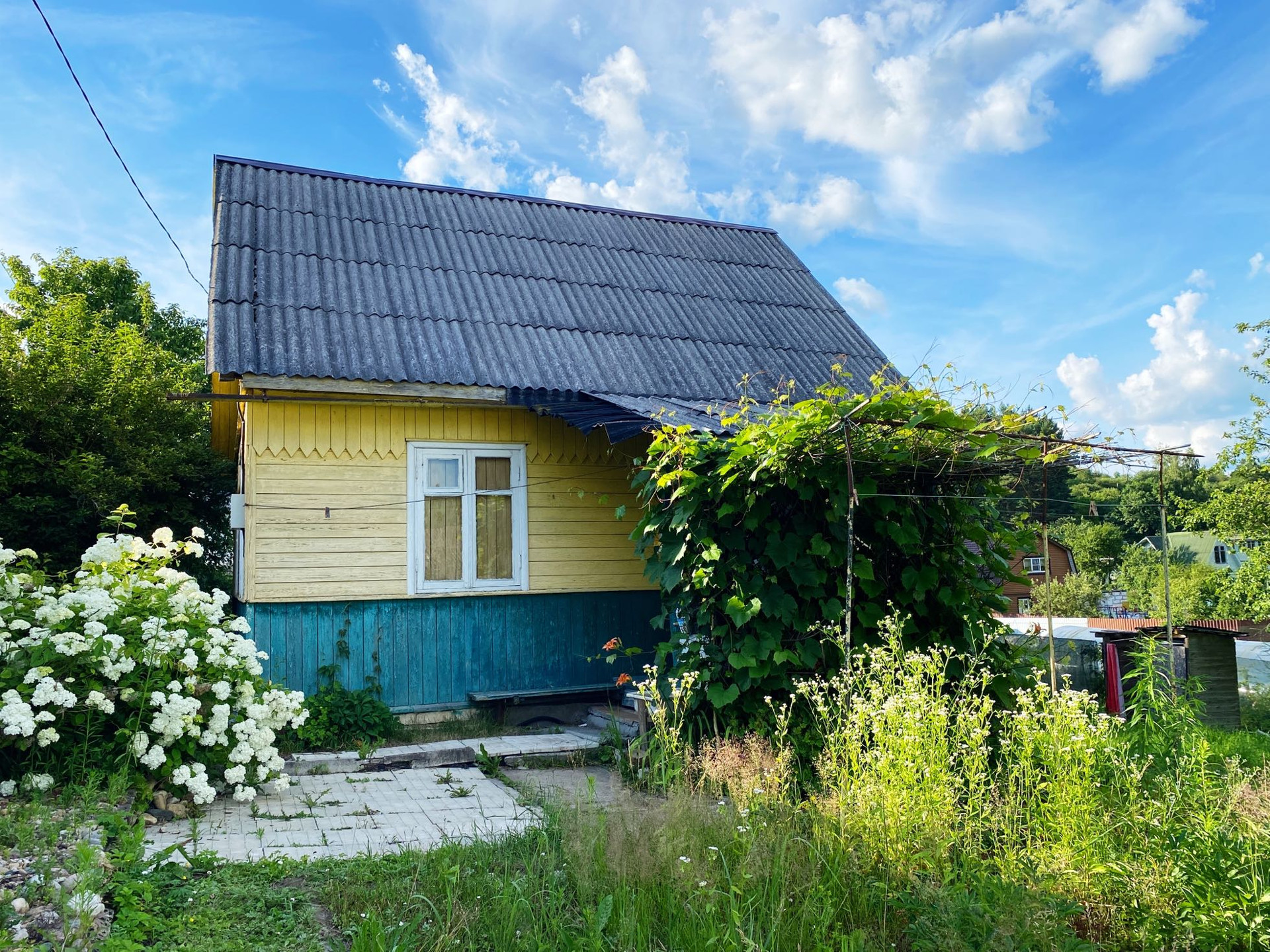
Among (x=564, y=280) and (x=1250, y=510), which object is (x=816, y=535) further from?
(x=1250, y=510)

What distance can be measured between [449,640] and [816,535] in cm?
414

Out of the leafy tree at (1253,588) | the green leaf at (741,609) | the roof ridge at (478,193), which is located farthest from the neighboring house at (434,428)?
the leafy tree at (1253,588)

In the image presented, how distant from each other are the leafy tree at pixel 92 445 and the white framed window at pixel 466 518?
5835 millimetres

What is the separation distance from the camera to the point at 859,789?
12.5 ft

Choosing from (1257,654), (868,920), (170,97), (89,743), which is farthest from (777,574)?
(1257,654)

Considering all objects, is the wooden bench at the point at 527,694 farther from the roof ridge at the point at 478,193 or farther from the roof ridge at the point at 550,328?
the roof ridge at the point at 478,193

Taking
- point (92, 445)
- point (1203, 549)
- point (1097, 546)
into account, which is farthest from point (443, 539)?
point (1203, 549)

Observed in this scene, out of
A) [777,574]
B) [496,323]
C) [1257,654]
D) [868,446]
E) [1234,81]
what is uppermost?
[1234,81]

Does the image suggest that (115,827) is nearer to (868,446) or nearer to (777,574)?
(777,574)

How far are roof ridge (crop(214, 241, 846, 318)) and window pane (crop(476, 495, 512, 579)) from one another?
9.06ft

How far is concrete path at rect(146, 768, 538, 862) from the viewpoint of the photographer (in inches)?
182

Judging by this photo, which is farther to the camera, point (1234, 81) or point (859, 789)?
point (1234, 81)

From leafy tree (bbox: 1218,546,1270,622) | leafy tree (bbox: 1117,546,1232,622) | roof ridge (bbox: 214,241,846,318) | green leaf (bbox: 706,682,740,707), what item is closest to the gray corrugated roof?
roof ridge (bbox: 214,241,846,318)

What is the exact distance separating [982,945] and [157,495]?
1363cm
